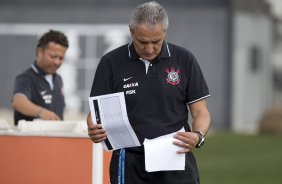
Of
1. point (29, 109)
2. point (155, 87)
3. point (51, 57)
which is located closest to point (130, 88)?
point (155, 87)

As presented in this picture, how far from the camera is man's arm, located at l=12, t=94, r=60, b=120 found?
916cm

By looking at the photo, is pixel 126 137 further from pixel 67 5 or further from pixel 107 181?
A: pixel 67 5

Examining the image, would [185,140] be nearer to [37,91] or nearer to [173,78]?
[173,78]

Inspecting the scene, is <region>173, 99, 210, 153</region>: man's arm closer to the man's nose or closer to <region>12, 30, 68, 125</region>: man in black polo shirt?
the man's nose

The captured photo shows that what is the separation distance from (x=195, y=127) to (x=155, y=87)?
338 mm

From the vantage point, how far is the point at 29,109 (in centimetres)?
924

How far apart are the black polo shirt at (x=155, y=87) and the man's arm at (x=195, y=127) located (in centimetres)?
5

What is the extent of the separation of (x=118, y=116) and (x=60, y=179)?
58.1 inches

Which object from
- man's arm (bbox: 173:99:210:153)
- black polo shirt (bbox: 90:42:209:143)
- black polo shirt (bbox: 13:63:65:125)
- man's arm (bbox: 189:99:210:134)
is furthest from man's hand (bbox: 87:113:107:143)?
black polo shirt (bbox: 13:63:65:125)

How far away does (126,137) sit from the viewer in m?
6.92

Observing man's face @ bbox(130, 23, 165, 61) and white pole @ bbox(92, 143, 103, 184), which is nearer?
man's face @ bbox(130, 23, 165, 61)

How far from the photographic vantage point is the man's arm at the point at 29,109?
9.16 metres

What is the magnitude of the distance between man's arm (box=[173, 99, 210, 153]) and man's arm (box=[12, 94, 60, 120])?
7.79ft

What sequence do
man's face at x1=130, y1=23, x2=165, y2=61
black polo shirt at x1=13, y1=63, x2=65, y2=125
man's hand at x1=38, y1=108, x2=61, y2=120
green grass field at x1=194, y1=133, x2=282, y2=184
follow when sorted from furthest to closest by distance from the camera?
green grass field at x1=194, y1=133, x2=282, y2=184, black polo shirt at x1=13, y1=63, x2=65, y2=125, man's hand at x1=38, y1=108, x2=61, y2=120, man's face at x1=130, y1=23, x2=165, y2=61
